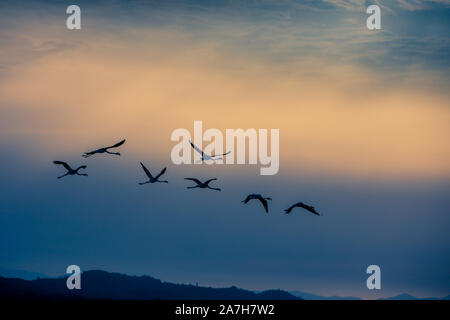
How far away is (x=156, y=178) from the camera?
91.1 meters

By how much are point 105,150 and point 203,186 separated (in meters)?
Result: 12.3
